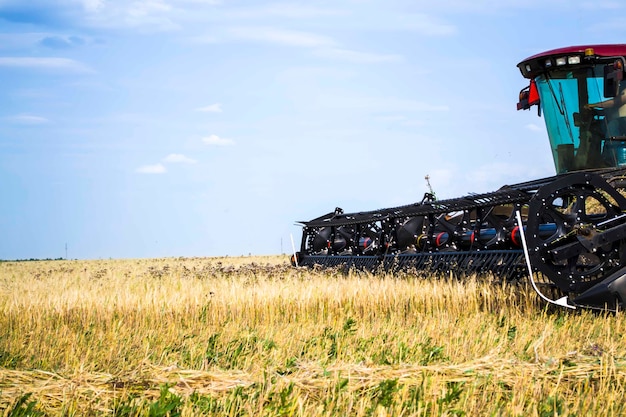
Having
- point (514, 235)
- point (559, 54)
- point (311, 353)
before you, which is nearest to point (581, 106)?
point (559, 54)

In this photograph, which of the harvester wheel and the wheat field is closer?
the wheat field

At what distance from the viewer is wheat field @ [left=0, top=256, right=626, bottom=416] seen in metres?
3.43

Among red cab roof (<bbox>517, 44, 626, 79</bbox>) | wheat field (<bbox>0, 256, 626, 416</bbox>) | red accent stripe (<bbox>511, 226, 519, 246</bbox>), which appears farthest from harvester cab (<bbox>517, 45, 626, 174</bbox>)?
wheat field (<bbox>0, 256, 626, 416</bbox>)

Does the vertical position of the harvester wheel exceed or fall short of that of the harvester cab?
it falls short

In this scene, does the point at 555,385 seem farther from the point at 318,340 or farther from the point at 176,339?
the point at 176,339

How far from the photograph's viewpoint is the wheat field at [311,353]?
3.43 m

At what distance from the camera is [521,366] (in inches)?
156

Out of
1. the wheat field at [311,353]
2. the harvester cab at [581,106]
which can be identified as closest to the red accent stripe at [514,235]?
the wheat field at [311,353]

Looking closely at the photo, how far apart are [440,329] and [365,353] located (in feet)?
4.18

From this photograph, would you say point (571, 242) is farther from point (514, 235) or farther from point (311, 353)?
point (311, 353)

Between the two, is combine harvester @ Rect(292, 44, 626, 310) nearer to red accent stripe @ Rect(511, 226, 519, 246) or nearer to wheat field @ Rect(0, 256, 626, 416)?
red accent stripe @ Rect(511, 226, 519, 246)

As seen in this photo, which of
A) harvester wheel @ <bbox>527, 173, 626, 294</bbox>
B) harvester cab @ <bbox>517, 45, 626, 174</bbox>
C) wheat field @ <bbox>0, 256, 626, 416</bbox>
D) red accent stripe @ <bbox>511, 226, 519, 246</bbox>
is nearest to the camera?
wheat field @ <bbox>0, 256, 626, 416</bbox>

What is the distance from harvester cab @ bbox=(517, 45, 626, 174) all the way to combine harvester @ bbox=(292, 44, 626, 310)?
0.5 inches

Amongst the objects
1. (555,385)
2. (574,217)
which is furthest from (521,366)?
(574,217)
